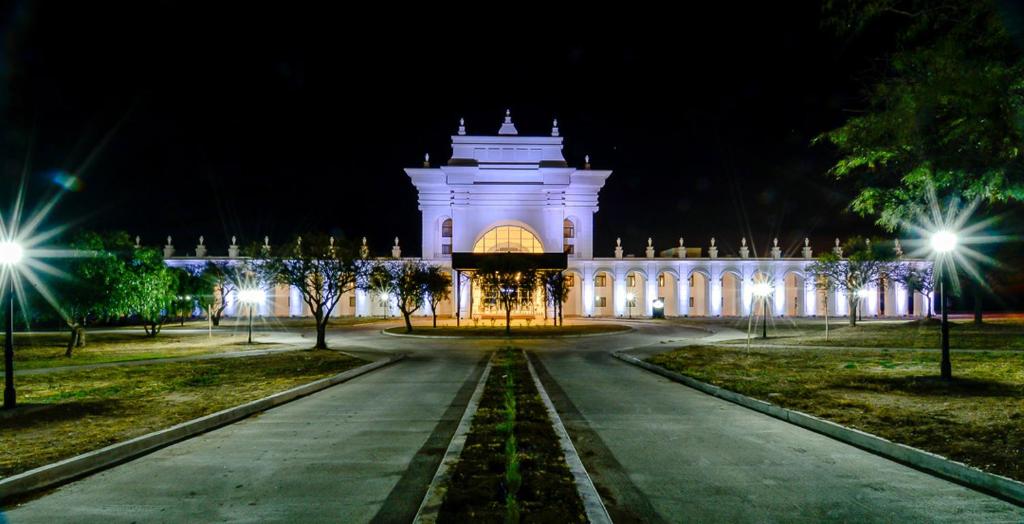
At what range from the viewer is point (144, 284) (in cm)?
2939

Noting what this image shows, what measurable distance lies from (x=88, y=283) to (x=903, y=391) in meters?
28.0

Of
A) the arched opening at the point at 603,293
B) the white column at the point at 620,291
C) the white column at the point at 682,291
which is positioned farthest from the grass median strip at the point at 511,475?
the white column at the point at 682,291

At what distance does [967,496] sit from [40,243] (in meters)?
29.3

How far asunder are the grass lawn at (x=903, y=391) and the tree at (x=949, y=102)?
3733mm

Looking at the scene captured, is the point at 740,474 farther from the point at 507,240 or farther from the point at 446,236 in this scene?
the point at 446,236

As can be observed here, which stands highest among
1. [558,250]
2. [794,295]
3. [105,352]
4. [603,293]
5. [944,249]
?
[558,250]

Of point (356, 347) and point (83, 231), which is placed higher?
point (83, 231)

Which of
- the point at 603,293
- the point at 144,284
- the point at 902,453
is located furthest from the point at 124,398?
the point at 603,293

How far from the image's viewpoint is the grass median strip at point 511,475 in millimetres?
5223

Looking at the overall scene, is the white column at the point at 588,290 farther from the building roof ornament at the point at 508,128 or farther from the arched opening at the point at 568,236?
the building roof ornament at the point at 508,128

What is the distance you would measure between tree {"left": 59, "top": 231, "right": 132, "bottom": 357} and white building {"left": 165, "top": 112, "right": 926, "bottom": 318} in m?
33.6

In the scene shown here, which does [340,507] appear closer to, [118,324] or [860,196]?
[860,196]

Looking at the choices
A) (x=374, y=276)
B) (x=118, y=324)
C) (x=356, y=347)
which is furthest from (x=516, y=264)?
(x=118, y=324)

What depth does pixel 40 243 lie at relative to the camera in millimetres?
23297
